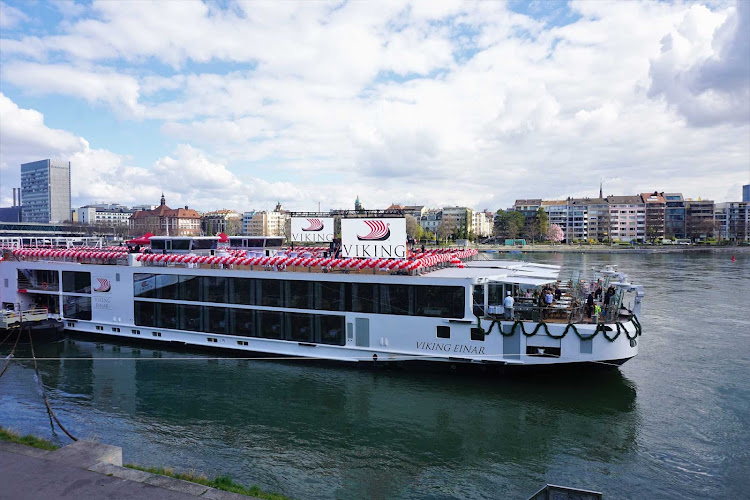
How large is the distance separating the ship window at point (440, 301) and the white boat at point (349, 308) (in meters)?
0.04

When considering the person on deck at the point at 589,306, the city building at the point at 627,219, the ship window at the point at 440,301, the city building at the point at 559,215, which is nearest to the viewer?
the person on deck at the point at 589,306

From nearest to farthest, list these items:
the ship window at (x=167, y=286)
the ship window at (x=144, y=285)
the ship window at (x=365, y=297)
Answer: the ship window at (x=365, y=297), the ship window at (x=167, y=286), the ship window at (x=144, y=285)

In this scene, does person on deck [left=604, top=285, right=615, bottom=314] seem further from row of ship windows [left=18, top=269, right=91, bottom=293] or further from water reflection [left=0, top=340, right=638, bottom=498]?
row of ship windows [left=18, top=269, right=91, bottom=293]

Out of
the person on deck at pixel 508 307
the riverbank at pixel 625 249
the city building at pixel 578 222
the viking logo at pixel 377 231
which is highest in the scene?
the city building at pixel 578 222

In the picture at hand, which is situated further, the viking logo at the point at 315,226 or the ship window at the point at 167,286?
the viking logo at the point at 315,226

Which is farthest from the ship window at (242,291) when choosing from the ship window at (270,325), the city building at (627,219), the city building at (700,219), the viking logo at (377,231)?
the city building at (627,219)

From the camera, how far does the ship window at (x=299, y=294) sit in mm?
20703

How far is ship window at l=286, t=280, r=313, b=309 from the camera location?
20.7m

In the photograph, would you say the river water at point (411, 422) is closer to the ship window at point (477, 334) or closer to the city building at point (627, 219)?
the ship window at point (477, 334)

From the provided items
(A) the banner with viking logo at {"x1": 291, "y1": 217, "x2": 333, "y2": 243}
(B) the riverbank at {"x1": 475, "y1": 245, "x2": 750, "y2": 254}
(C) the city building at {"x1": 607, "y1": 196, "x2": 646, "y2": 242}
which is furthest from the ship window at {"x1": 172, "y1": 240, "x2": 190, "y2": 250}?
(C) the city building at {"x1": 607, "y1": 196, "x2": 646, "y2": 242}

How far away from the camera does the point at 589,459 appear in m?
13.4

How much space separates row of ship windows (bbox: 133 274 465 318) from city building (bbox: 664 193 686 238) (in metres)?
150

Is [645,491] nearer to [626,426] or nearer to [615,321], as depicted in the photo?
[626,426]

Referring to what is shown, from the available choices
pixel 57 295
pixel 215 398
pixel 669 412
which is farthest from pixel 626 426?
pixel 57 295
